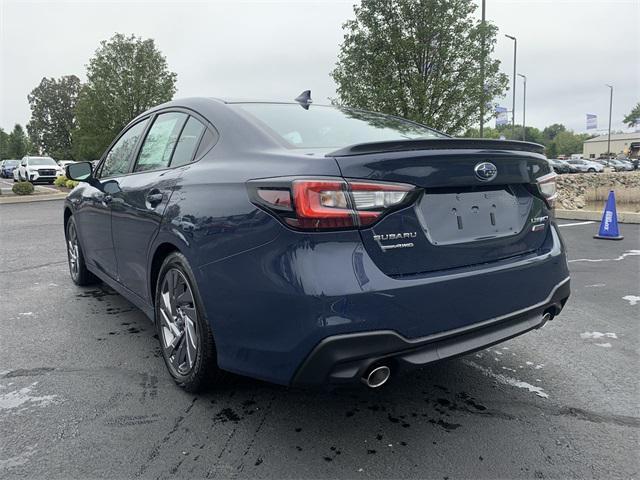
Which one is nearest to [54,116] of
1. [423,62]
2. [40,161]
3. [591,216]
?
[40,161]

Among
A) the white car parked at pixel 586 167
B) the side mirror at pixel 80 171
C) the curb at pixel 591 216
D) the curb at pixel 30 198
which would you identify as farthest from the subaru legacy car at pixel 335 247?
the white car parked at pixel 586 167

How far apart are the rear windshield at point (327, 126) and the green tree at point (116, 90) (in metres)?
23.0

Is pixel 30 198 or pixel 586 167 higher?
pixel 30 198

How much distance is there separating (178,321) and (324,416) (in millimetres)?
953

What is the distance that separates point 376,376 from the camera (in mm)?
2131

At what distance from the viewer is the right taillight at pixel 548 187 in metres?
2.75

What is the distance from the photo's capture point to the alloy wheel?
8.93 ft

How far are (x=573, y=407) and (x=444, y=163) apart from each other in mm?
1499

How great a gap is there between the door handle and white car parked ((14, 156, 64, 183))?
2769 cm

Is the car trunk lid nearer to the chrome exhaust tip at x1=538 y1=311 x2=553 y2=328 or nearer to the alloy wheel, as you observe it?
the chrome exhaust tip at x1=538 y1=311 x2=553 y2=328

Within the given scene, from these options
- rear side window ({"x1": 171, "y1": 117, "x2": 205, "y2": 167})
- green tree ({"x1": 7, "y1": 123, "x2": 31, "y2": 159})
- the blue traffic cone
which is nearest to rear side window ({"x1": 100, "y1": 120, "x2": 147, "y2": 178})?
rear side window ({"x1": 171, "y1": 117, "x2": 205, "y2": 167})

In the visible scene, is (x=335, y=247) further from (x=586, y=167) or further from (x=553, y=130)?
(x=553, y=130)

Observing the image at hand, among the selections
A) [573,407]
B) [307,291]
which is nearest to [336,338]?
[307,291]

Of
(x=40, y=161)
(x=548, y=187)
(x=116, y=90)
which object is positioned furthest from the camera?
(x=40, y=161)
